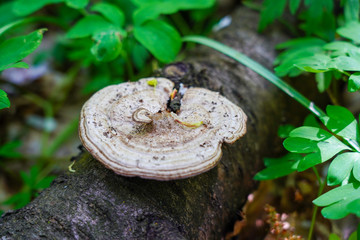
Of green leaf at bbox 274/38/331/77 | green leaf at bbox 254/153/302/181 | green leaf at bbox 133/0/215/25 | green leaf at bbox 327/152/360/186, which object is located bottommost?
green leaf at bbox 254/153/302/181

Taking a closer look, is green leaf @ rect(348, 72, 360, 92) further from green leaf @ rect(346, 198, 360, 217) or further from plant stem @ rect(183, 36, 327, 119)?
green leaf @ rect(346, 198, 360, 217)

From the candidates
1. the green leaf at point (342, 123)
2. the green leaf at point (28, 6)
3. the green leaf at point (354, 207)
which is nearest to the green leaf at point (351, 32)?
the green leaf at point (342, 123)

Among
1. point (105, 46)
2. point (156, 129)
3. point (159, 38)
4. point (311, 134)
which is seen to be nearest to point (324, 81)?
point (311, 134)

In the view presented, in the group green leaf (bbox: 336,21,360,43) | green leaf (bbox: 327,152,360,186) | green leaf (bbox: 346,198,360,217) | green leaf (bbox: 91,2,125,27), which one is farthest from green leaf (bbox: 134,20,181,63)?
green leaf (bbox: 346,198,360,217)

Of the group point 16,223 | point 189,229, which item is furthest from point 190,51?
point 16,223

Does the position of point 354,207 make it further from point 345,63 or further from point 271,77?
point 271,77

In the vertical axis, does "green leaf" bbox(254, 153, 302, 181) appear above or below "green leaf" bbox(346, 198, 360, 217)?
below

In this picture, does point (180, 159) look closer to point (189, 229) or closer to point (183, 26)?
point (189, 229)
